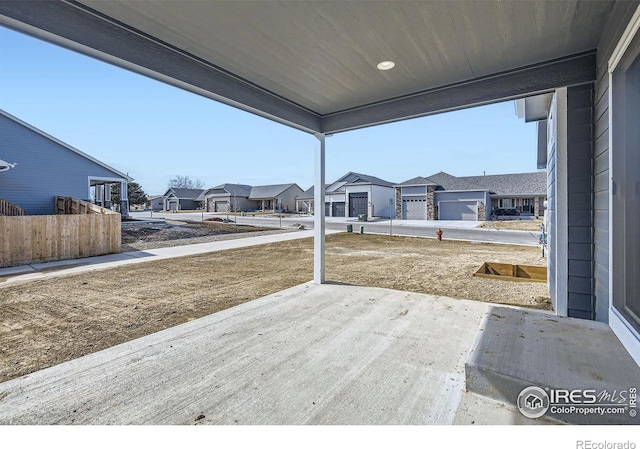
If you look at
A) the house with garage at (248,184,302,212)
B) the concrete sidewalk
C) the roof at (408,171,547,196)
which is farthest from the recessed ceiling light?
the house with garage at (248,184,302,212)

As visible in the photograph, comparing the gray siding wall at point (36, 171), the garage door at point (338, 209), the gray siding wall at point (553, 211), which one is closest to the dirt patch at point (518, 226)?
the garage door at point (338, 209)

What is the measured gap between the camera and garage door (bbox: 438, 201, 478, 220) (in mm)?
25719

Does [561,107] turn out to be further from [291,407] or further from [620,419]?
[291,407]

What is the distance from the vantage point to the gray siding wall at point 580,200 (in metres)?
3.00

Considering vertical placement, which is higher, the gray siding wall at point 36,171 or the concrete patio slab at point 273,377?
the gray siding wall at point 36,171

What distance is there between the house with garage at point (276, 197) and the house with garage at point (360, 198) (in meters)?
11.3

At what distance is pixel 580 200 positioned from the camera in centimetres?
304

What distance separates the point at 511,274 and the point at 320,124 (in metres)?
5.92

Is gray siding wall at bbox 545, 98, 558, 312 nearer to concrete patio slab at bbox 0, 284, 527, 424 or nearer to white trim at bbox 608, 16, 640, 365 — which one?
white trim at bbox 608, 16, 640, 365

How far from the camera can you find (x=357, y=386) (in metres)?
2.12

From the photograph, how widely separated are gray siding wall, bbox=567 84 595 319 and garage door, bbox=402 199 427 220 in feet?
81.9

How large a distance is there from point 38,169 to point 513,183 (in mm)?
32942

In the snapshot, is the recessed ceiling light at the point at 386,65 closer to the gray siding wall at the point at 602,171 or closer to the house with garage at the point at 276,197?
the gray siding wall at the point at 602,171

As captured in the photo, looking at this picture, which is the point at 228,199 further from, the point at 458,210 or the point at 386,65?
the point at 386,65
